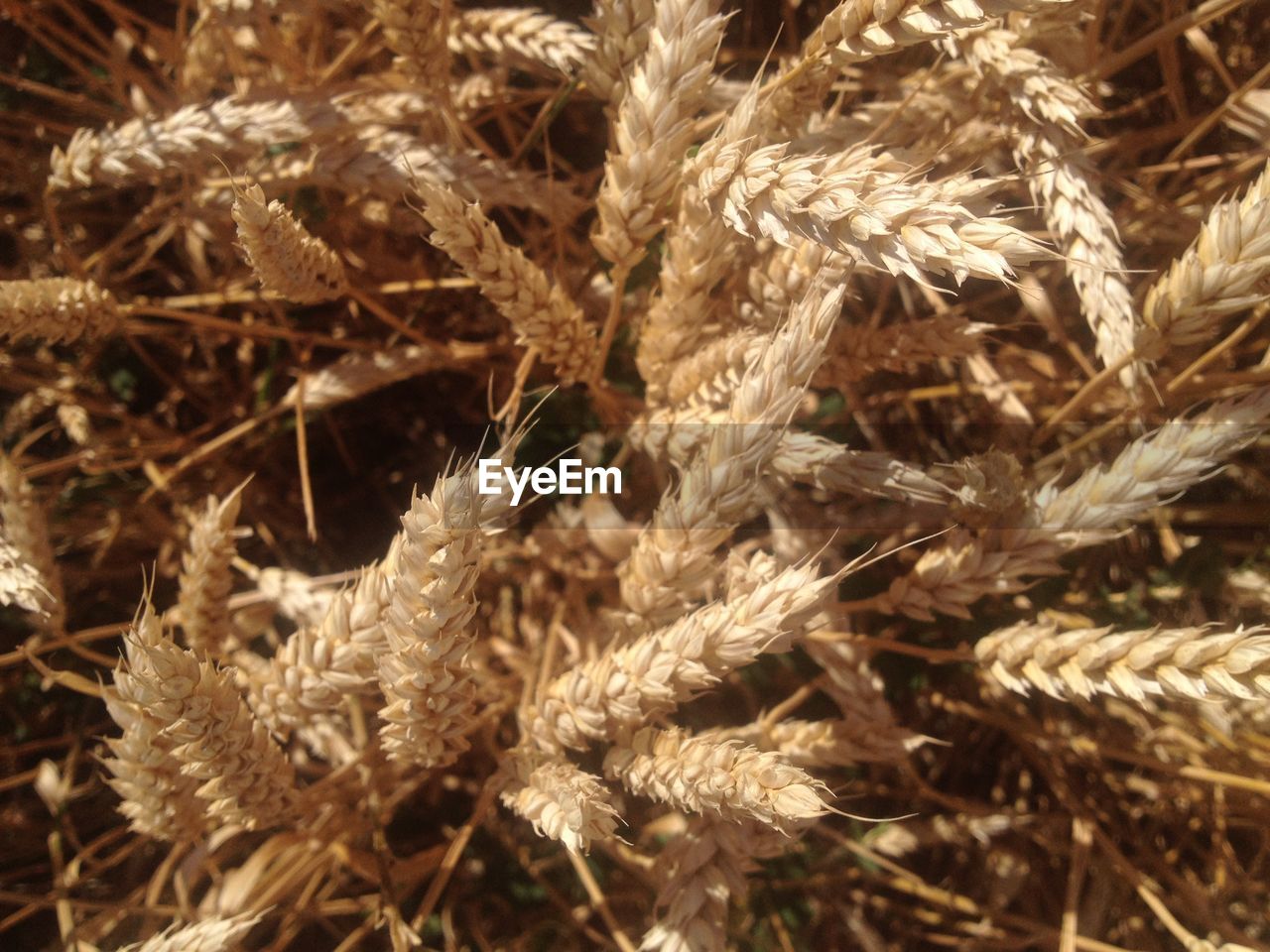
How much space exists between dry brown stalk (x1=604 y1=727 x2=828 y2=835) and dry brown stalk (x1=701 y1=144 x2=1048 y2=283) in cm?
54

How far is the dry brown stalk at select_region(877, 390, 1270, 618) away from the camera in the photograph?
3.38 ft

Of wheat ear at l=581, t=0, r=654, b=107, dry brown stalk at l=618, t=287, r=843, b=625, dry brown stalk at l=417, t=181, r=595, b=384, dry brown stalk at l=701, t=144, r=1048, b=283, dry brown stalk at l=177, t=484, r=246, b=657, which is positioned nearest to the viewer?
dry brown stalk at l=701, t=144, r=1048, b=283

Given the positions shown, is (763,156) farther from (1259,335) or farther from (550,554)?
(1259,335)

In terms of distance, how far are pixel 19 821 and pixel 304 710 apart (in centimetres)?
105

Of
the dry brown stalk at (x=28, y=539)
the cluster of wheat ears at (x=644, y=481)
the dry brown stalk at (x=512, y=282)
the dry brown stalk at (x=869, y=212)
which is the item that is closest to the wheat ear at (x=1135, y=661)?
the cluster of wheat ears at (x=644, y=481)

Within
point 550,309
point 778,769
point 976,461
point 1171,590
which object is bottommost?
point 1171,590

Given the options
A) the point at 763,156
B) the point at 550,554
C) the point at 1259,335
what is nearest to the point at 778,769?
the point at 763,156

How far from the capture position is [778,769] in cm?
85

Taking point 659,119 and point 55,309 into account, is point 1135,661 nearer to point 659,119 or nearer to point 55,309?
point 659,119

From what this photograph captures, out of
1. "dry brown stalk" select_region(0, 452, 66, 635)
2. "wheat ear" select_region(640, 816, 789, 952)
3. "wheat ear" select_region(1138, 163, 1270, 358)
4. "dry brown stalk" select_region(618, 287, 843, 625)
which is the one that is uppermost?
"wheat ear" select_region(1138, 163, 1270, 358)

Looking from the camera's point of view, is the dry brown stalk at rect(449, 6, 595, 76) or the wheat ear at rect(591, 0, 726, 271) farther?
the dry brown stalk at rect(449, 6, 595, 76)

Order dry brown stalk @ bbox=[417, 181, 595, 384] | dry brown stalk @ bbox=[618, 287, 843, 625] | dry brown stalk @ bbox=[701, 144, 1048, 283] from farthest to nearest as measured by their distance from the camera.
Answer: dry brown stalk @ bbox=[417, 181, 595, 384]
dry brown stalk @ bbox=[618, 287, 843, 625]
dry brown stalk @ bbox=[701, 144, 1048, 283]

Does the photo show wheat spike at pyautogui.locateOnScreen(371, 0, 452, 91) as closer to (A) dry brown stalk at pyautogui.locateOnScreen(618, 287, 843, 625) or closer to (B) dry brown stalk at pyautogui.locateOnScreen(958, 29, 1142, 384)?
(A) dry brown stalk at pyautogui.locateOnScreen(618, 287, 843, 625)

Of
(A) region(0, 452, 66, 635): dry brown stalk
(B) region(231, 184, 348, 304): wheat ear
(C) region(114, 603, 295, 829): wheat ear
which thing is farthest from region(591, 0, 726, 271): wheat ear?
(A) region(0, 452, 66, 635): dry brown stalk
